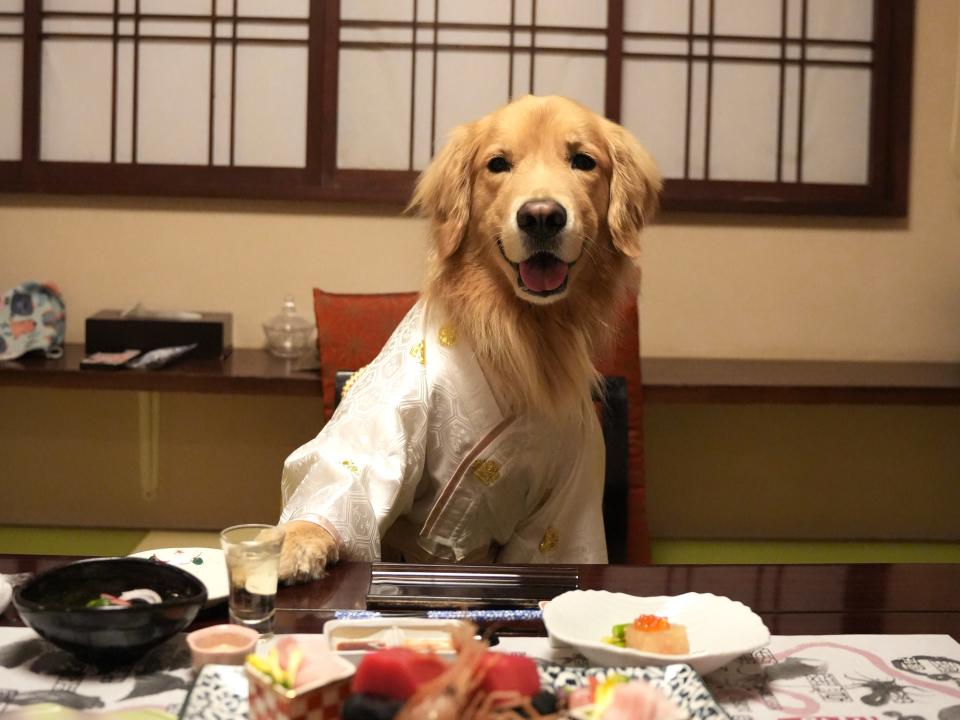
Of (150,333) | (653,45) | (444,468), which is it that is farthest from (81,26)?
(444,468)

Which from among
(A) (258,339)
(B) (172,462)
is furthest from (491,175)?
(B) (172,462)

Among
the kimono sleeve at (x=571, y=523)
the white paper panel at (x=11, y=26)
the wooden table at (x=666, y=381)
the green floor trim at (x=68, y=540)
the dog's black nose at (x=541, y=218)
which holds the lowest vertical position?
the green floor trim at (x=68, y=540)

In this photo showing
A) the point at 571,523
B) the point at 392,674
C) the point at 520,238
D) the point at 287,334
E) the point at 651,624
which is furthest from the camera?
the point at 287,334

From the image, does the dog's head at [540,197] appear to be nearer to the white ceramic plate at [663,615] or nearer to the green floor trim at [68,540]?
the white ceramic plate at [663,615]

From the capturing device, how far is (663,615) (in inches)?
48.8

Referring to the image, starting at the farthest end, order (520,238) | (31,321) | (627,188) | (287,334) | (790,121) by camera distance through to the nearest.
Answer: (790,121)
(287,334)
(31,321)
(627,188)
(520,238)

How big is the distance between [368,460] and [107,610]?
2.49ft

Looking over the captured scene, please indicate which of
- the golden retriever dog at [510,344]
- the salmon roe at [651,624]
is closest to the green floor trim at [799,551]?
the golden retriever dog at [510,344]

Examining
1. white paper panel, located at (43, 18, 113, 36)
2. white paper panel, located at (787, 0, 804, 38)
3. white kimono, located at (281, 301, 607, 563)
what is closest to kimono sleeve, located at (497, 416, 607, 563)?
white kimono, located at (281, 301, 607, 563)

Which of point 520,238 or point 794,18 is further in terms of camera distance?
point 794,18

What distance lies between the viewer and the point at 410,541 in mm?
1969

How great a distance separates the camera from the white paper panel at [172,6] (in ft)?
10.3

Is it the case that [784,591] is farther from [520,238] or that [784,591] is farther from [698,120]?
[698,120]

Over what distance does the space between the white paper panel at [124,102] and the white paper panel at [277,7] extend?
14.5 inches
